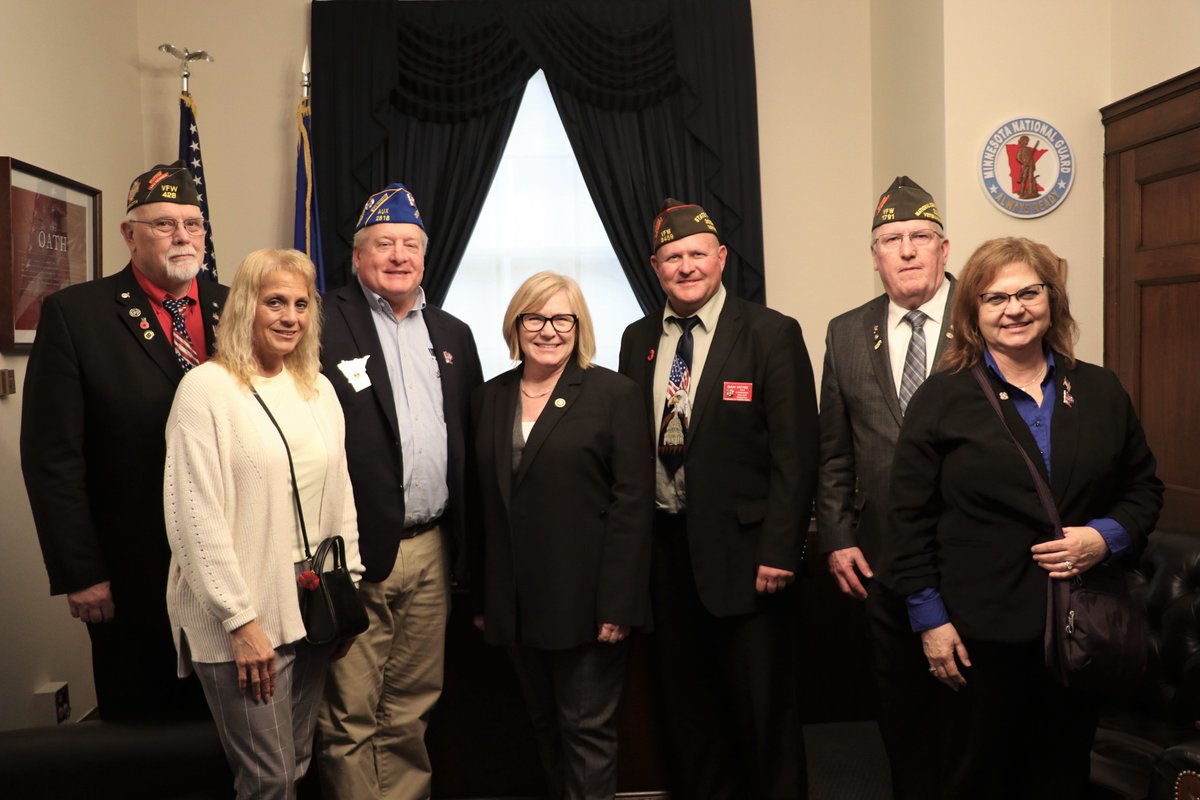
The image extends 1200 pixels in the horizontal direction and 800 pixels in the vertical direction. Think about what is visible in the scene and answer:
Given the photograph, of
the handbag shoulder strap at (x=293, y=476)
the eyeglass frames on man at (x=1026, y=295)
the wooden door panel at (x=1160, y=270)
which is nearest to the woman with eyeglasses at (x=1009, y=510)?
the eyeglass frames on man at (x=1026, y=295)

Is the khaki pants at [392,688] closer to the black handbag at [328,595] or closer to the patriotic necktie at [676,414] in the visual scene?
the black handbag at [328,595]

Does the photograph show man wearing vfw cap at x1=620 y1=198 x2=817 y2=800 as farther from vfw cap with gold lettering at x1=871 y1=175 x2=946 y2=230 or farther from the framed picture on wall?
the framed picture on wall

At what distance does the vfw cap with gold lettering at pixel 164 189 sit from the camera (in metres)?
2.35

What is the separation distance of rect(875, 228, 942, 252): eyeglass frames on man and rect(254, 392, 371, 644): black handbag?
64.3 inches

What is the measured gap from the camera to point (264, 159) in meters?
4.54

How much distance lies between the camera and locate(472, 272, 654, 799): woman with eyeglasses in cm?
232

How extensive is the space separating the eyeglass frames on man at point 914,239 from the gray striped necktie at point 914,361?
189mm

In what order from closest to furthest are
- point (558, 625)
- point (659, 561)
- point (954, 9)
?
point (558, 625)
point (659, 561)
point (954, 9)

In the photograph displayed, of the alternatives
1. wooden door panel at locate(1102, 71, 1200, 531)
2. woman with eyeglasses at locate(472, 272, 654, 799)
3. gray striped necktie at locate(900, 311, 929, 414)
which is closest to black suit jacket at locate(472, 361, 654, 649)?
woman with eyeglasses at locate(472, 272, 654, 799)

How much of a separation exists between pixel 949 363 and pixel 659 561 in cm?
91

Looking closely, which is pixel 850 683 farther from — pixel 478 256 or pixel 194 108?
pixel 194 108

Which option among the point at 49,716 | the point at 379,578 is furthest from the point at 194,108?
the point at 379,578

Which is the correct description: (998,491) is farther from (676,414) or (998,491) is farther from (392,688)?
(392,688)

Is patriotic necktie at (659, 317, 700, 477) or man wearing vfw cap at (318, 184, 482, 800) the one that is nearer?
man wearing vfw cap at (318, 184, 482, 800)
